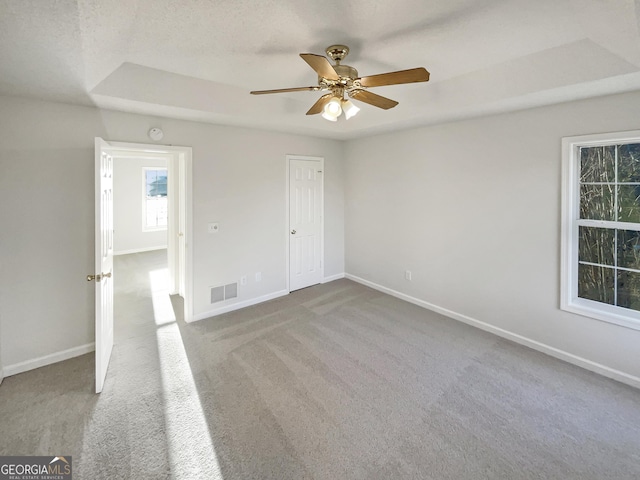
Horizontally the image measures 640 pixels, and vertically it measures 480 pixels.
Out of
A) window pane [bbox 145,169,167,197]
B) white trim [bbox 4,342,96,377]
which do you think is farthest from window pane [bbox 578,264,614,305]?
window pane [bbox 145,169,167,197]

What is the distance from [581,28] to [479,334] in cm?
286

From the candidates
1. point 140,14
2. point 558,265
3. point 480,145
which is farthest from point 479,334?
point 140,14

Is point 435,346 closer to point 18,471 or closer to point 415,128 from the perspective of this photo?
point 415,128

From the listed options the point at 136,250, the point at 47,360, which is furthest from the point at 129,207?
the point at 47,360

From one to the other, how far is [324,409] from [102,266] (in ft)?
7.04

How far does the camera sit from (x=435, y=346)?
3094 millimetres

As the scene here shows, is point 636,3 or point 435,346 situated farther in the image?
point 435,346

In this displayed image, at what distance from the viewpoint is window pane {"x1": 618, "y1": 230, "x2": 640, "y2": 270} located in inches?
101

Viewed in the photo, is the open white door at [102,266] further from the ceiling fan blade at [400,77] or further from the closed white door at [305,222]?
the closed white door at [305,222]

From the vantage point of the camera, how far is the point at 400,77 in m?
1.87

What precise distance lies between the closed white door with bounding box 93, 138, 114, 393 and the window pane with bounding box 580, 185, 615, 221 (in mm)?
4317

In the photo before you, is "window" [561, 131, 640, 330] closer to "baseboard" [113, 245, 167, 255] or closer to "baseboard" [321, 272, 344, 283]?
"baseboard" [321, 272, 344, 283]
